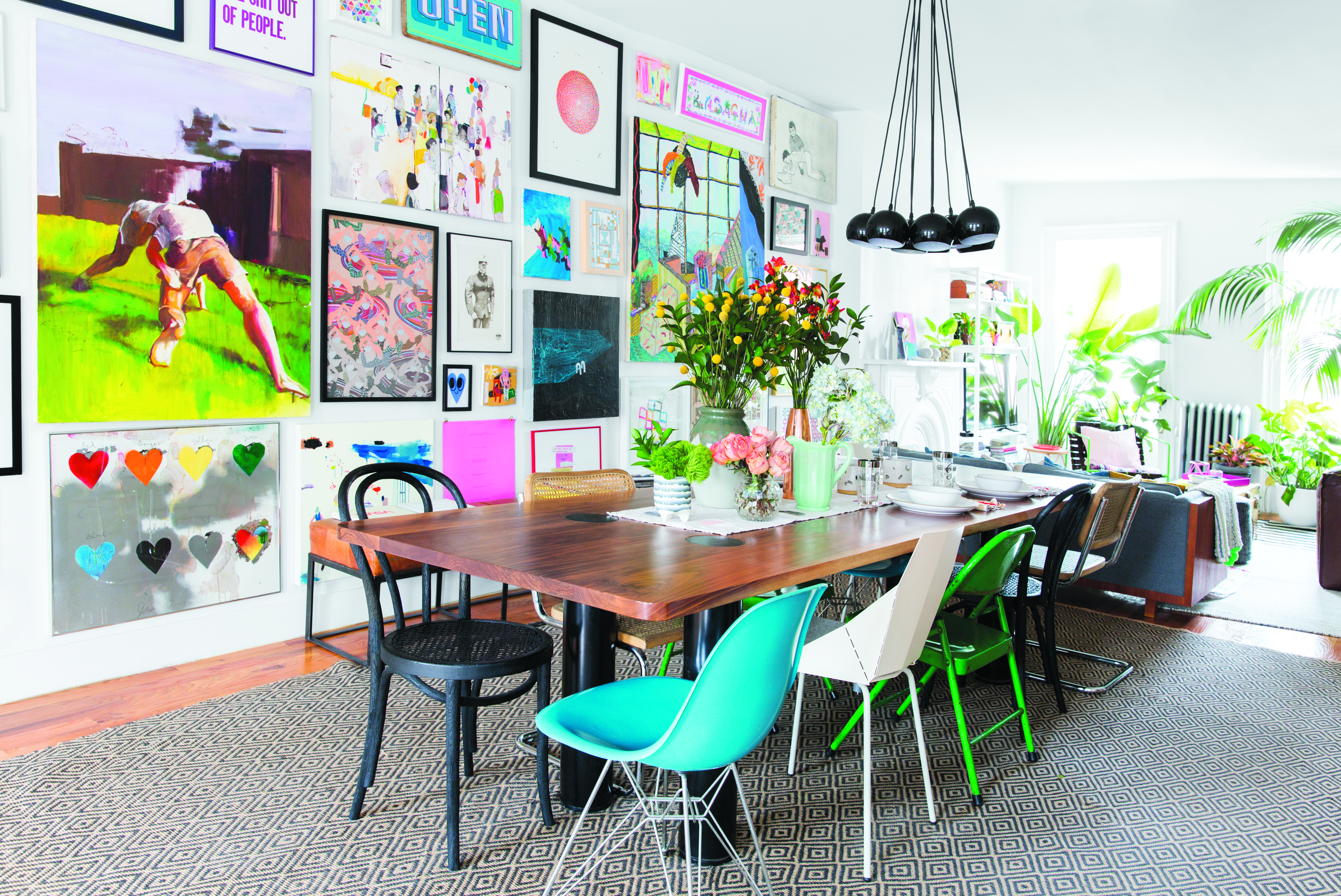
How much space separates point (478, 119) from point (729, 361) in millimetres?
2253

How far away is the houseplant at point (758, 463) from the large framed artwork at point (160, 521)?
2.11m

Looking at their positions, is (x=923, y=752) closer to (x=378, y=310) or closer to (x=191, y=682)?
(x=191, y=682)

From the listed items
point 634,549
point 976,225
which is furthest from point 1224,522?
point 634,549

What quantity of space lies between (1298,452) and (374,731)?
7.89 metres

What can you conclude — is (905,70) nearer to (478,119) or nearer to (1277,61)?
(1277,61)

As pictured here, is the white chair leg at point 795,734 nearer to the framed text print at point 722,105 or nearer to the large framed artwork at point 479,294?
the large framed artwork at point 479,294

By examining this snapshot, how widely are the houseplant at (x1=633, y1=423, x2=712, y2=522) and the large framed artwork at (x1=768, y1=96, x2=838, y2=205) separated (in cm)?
393

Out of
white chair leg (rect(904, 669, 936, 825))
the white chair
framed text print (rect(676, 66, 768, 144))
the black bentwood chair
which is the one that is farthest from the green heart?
framed text print (rect(676, 66, 768, 144))

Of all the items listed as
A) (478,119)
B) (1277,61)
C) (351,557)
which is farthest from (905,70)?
(351,557)

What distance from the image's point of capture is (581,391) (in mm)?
4984

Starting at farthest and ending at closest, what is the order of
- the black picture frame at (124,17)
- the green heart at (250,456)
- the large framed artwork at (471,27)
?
the large framed artwork at (471,27), the green heart at (250,456), the black picture frame at (124,17)

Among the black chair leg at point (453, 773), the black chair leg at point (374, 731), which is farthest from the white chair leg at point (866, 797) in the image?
the black chair leg at point (374, 731)

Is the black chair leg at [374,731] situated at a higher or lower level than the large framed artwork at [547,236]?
lower

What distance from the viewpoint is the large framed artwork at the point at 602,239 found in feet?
16.3
